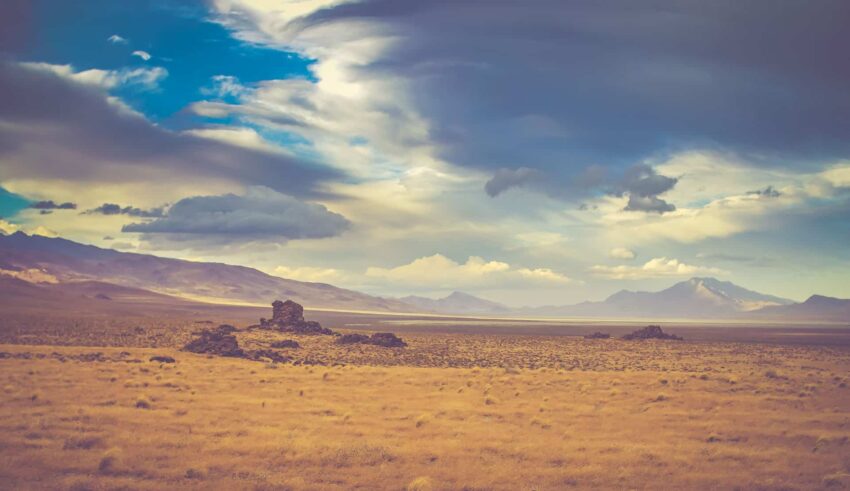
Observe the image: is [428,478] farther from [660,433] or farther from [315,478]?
[660,433]

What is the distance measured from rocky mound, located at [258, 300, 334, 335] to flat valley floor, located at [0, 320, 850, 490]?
3948 cm

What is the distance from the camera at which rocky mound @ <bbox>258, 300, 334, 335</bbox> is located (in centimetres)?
8069

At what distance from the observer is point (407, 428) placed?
21.9 m

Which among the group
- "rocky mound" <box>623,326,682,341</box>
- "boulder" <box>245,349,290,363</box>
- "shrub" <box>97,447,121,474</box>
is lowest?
"boulder" <box>245,349,290,363</box>

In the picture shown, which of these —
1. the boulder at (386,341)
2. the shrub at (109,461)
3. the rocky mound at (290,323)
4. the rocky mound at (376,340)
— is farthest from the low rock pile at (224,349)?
the shrub at (109,461)

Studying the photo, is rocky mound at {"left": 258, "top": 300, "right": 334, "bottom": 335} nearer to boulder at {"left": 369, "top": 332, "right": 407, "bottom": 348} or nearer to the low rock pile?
boulder at {"left": 369, "top": 332, "right": 407, "bottom": 348}

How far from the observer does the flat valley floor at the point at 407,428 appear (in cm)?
1555

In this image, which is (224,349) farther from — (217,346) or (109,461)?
(109,461)

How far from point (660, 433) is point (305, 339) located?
56238 mm

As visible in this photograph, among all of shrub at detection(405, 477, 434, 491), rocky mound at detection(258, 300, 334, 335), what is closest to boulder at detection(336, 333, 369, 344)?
rocky mound at detection(258, 300, 334, 335)

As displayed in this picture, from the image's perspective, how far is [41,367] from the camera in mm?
35000

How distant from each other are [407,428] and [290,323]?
6362 cm

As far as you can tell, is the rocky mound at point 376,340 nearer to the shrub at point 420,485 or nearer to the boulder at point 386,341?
the boulder at point 386,341

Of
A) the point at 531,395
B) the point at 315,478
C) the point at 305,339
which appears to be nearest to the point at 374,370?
the point at 531,395
